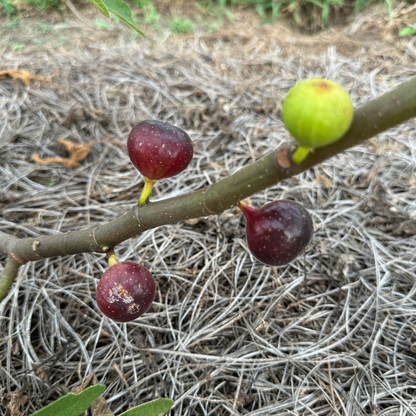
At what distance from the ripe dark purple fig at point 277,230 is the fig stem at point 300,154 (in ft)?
1.25

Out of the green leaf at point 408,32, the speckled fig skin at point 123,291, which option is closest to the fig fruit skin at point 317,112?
the speckled fig skin at point 123,291

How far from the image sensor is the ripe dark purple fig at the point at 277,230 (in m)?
1.17

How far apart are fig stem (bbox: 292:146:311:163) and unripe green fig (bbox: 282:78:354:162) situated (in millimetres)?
62

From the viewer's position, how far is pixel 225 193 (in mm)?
955

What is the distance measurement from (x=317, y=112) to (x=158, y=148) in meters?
0.57

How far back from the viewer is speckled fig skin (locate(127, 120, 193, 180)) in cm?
111

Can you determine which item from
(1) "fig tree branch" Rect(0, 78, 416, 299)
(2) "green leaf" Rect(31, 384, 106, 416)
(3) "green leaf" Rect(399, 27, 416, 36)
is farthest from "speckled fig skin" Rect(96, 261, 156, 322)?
(3) "green leaf" Rect(399, 27, 416, 36)

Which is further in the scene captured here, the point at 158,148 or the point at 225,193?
the point at 158,148

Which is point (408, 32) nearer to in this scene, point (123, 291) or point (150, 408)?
point (123, 291)

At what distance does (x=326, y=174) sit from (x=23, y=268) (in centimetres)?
219

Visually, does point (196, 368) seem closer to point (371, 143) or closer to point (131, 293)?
point (131, 293)

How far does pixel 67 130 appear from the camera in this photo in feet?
9.18

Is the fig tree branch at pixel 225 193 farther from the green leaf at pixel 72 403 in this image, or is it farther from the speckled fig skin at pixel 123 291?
the green leaf at pixel 72 403

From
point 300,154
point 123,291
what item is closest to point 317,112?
point 300,154
